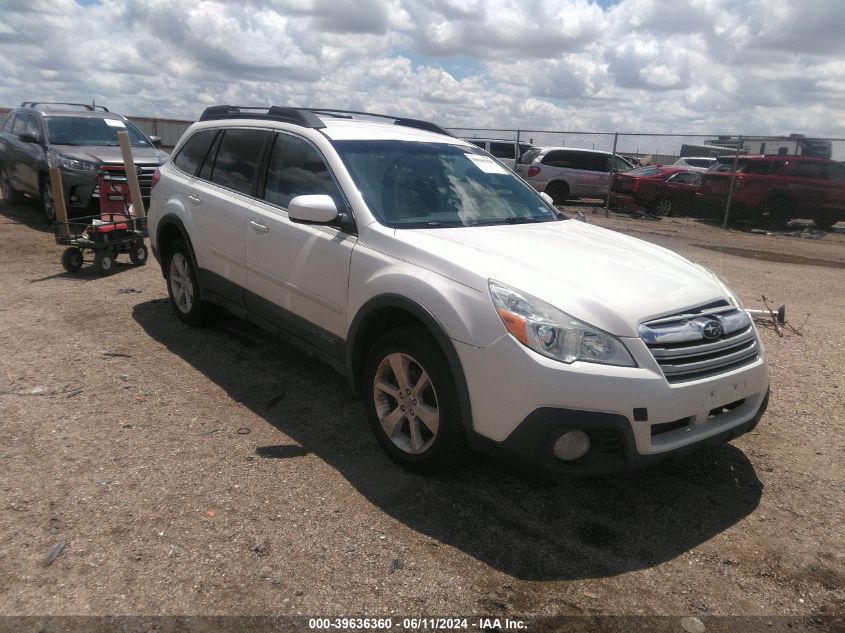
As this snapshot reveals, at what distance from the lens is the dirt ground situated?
2771 mm

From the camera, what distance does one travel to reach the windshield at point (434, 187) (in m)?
4.04

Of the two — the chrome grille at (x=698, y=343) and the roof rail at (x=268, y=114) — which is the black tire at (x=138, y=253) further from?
the chrome grille at (x=698, y=343)

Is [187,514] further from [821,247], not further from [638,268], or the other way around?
[821,247]

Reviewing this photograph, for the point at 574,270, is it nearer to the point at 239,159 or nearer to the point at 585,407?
the point at 585,407

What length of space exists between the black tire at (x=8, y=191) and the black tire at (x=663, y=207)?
14.4m

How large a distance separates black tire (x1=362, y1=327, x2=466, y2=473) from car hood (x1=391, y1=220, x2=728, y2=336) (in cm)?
40

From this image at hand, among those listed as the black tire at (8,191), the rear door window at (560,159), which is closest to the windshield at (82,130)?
the black tire at (8,191)

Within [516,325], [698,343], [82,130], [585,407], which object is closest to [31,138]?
[82,130]

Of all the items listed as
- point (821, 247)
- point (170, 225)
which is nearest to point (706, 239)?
point (821, 247)

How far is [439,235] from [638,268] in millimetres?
1066

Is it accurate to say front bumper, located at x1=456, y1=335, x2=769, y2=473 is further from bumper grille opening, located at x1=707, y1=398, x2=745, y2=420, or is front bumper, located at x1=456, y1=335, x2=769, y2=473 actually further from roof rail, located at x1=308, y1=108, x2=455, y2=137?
roof rail, located at x1=308, y1=108, x2=455, y2=137

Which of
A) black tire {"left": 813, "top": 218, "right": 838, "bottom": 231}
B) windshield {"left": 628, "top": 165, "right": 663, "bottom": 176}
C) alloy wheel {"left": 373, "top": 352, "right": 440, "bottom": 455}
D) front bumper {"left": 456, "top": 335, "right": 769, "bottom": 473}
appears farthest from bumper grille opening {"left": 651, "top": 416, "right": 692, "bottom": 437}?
windshield {"left": 628, "top": 165, "right": 663, "bottom": 176}

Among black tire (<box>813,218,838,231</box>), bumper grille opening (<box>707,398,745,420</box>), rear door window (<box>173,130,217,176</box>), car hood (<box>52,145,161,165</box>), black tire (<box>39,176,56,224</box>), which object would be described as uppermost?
rear door window (<box>173,130,217,176</box>)

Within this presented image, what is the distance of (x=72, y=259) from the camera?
799 centimetres
